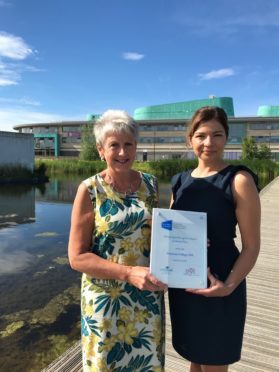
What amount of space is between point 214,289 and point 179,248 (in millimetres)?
245

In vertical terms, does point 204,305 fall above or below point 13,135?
below

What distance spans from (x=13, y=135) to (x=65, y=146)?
41.4 meters

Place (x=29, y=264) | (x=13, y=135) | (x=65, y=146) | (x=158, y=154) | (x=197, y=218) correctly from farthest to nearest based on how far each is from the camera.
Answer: (x=65, y=146) → (x=158, y=154) → (x=13, y=135) → (x=29, y=264) → (x=197, y=218)

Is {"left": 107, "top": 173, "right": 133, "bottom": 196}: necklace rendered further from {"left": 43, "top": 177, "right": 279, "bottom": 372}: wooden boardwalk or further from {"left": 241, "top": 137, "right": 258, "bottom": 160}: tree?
{"left": 241, "top": 137, "right": 258, "bottom": 160}: tree

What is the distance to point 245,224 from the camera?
63.8 inches

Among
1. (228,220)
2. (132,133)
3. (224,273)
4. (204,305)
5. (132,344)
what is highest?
(132,133)

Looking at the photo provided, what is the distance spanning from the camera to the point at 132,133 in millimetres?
1729

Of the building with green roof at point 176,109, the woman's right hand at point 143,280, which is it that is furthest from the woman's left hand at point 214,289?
the building with green roof at point 176,109

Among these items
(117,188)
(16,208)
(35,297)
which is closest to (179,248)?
(117,188)

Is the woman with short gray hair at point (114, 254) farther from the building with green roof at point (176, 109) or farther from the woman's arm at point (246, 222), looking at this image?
the building with green roof at point (176, 109)

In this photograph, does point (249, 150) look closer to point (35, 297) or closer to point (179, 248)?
point (35, 297)

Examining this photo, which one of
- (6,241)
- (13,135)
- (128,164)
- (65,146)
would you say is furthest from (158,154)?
(128,164)

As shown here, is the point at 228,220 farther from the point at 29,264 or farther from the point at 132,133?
the point at 29,264

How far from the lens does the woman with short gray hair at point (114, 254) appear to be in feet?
5.51
